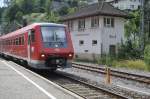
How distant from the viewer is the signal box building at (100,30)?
41938 millimetres

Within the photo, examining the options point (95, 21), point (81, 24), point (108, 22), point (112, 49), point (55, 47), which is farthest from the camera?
point (81, 24)

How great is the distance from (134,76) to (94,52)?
20.8 metres

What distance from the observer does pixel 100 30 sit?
138 ft

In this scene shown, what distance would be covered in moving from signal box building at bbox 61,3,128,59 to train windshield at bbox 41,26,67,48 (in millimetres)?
20261

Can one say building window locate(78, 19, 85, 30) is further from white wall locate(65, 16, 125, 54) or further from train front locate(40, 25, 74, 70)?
train front locate(40, 25, 74, 70)

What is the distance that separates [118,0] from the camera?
108125mm

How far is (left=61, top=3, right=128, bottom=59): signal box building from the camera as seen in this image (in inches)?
1651

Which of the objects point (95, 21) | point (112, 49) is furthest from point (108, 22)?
point (112, 49)

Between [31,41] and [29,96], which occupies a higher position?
[31,41]

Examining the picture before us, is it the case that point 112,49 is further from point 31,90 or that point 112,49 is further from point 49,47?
point 31,90

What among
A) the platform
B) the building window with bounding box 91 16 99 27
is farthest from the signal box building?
the platform

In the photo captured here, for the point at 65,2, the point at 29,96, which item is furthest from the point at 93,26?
the point at 65,2

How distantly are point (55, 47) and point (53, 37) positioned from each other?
0.66m

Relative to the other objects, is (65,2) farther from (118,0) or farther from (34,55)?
(34,55)
